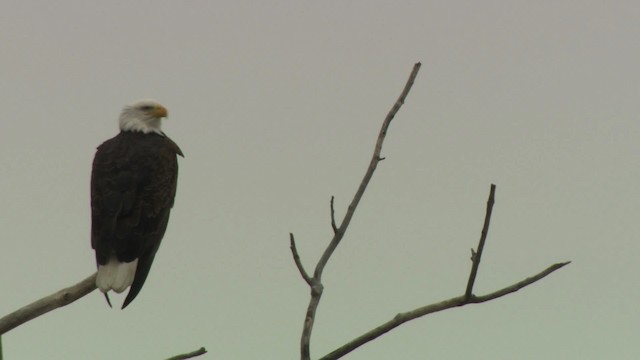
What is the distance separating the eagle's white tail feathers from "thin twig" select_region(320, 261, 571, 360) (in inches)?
163

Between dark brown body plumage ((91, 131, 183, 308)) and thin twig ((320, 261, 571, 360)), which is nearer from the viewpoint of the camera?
thin twig ((320, 261, 571, 360))

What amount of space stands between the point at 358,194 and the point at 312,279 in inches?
20.4

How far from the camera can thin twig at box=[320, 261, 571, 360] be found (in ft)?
17.3

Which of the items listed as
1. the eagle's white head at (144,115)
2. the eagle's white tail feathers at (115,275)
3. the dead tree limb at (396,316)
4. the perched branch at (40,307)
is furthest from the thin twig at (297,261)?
the eagle's white head at (144,115)

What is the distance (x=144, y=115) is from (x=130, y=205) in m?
2.02

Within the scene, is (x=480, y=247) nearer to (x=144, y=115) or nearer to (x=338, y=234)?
(x=338, y=234)

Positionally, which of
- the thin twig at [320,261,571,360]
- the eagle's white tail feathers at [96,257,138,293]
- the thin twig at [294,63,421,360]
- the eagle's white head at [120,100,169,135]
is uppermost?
the eagle's white head at [120,100,169,135]

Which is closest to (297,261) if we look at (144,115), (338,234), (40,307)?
(338,234)

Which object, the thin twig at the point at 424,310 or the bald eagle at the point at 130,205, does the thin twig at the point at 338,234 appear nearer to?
the thin twig at the point at 424,310

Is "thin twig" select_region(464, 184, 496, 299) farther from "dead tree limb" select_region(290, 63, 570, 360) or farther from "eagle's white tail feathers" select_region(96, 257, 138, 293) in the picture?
"eagle's white tail feathers" select_region(96, 257, 138, 293)

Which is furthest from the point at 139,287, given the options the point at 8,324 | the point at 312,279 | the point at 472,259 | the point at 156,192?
the point at 472,259

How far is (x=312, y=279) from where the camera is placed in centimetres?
573

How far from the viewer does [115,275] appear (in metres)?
9.39

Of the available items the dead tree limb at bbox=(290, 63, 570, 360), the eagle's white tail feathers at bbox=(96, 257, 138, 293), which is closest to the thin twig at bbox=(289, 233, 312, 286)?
the dead tree limb at bbox=(290, 63, 570, 360)
